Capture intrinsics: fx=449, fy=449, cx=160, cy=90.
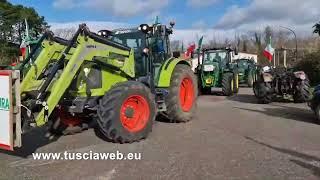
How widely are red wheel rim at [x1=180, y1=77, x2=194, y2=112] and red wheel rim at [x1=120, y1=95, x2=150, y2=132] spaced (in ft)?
9.00

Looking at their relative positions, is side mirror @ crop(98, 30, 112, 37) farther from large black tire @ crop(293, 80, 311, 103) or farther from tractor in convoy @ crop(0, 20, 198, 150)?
large black tire @ crop(293, 80, 311, 103)

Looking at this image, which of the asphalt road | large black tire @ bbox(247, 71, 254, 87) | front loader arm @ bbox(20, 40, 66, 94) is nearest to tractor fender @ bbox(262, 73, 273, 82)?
the asphalt road

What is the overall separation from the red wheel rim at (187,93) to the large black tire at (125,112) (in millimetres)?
2605

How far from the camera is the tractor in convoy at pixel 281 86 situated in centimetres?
1480

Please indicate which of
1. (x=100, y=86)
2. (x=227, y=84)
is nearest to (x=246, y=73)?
(x=227, y=84)

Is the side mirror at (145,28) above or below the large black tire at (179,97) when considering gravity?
above

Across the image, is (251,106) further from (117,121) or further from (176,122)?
(117,121)

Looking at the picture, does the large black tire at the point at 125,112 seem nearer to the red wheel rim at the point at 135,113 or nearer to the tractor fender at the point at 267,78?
the red wheel rim at the point at 135,113

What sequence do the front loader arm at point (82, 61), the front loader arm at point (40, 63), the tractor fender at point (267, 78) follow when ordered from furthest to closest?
the tractor fender at point (267, 78), the front loader arm at point (40, 63), the front loader arm at point (82, 61)

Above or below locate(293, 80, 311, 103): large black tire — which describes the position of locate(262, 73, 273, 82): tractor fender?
above

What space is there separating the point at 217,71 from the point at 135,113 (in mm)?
11568

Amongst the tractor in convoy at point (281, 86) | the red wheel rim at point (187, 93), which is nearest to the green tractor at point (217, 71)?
the tractor in convoy at point (281, 86)

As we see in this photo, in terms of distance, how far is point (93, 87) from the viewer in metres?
9.02

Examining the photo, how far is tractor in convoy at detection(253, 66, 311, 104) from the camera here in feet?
48.6
